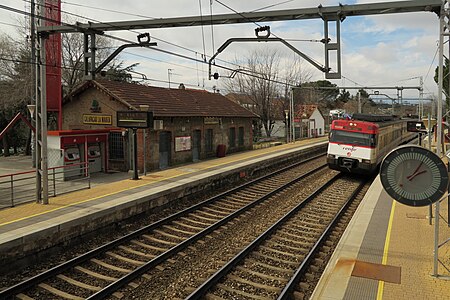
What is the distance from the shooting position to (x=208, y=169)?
66.5 feet

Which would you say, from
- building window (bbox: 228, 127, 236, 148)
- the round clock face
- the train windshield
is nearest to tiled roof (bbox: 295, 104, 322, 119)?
building window (bbox: 228, 127, 236, 148)

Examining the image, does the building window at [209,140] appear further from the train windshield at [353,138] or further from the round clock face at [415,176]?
the round clock face at [415,176]

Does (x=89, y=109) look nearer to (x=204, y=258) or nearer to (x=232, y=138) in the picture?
(x=232, y=138)

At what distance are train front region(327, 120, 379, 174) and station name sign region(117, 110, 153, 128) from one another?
29.5 ft

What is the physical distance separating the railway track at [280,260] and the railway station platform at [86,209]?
4.31 meters

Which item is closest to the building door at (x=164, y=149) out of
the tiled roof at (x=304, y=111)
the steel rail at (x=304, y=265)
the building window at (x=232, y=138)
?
the building window at (x=232, y=138)

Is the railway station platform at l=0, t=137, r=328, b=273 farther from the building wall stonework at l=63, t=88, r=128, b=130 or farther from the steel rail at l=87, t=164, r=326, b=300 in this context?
the building wall stonework at l=63, t=88, r=128, b=130

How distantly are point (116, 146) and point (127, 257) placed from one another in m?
12.8

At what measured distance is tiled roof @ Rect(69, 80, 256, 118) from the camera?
2184 cm

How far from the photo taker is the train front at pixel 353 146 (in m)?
19.0

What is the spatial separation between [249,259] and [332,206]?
20.8 feet

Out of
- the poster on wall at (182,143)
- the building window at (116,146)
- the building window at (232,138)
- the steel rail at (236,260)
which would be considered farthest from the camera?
the building window at (232,138)

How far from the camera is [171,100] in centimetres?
2547

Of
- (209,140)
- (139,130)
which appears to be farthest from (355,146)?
(209,140)
